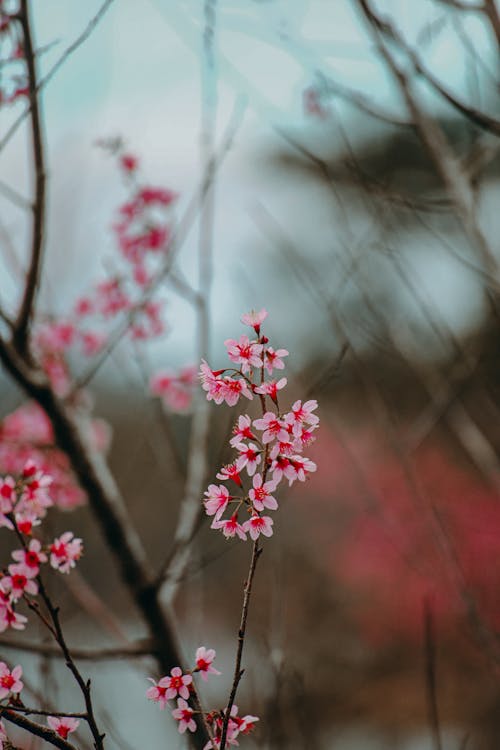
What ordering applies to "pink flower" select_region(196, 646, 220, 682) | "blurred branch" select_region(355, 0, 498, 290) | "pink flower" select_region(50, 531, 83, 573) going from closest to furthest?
"pink flower" select_region(196, 646, 220, 682)
"pink flower" select_region(50, 531, 83, 573)
"blurred branch" select_region(355, 0, 498, 290)

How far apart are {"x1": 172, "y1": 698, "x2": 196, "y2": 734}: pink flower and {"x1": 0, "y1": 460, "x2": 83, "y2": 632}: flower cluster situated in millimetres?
273

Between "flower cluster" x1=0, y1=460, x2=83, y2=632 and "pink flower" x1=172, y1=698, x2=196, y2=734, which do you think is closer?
"pink flower" x1=172, y1=698, x2=196, y2=734

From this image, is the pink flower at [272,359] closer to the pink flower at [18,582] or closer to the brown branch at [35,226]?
the pink flower at [18,582]

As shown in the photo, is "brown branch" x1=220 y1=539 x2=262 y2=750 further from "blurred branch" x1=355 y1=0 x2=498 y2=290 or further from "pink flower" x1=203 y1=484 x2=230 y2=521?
"blurred branch" x1=355 y1=0 x2=498 y2=290

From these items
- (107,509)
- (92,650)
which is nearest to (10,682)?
(92,650)

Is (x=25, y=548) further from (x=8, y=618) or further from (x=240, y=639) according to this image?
(x=240, y=639)

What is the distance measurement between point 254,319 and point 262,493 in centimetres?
26

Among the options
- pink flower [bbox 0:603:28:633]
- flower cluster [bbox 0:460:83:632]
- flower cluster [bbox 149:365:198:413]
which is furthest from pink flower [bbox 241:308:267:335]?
flower cluster [bbox 149:365:198:413]

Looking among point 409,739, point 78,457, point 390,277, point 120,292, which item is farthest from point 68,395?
point 409,739

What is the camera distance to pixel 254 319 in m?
1.13

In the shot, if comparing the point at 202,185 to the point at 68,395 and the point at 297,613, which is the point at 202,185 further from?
the point at 297,613

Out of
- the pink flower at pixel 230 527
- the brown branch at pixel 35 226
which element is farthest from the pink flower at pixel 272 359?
the brown branch at pixel 35 226

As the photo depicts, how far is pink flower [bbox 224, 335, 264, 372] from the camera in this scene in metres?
1.08

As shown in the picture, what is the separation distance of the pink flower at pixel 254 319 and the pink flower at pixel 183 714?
563 millimetres
